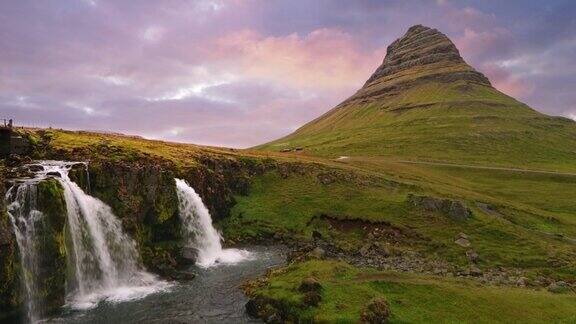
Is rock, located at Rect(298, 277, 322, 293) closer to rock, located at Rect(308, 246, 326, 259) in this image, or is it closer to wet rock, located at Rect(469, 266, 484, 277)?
rock, located at Rect(308, 246, 326, 259)

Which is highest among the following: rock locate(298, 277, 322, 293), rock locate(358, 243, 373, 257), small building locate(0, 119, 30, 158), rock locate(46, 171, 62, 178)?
small building locate(0, 119, 30, 158)

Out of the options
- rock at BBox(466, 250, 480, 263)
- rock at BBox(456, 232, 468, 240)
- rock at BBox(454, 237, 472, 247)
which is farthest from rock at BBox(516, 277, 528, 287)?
rock at BBox(456, 232, 468, 240)

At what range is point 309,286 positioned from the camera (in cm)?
4081

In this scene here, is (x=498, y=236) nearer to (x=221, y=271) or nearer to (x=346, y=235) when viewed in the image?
(x=346, y=235)

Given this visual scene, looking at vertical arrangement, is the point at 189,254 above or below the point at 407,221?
below

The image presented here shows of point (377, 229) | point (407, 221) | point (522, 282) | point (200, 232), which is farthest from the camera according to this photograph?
point (407, 221)

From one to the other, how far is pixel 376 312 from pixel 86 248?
30961 mm

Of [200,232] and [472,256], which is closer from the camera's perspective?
[472,256]

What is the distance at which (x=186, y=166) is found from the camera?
7300 cm

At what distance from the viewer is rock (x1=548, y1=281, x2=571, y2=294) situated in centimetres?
4603

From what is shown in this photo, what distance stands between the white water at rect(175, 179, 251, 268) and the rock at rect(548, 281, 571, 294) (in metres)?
35.7

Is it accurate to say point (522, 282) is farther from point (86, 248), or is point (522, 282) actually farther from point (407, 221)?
point (86, 248)

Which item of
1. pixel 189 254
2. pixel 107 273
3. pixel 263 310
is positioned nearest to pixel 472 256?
pixel 263 310

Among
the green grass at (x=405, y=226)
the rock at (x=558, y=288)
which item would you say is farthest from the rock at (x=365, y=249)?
the rock at (x=558, y=288)
